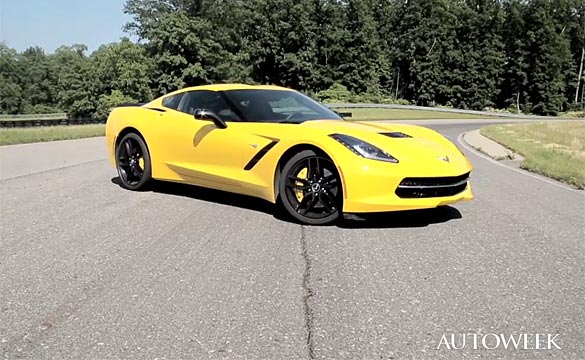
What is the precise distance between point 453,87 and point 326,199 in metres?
77.8

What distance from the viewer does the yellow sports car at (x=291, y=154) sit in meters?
5.18

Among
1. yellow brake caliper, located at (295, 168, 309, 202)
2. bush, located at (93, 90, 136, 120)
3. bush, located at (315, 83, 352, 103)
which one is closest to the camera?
yellow brake caliper, located at (295, 168, 309, 202)

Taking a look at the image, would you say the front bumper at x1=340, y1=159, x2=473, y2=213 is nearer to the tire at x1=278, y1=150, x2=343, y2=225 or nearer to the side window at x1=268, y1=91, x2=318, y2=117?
the tire at x1=278, y1=150, x2=343, y2=225

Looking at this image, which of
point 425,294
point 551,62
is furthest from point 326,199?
point 551,62

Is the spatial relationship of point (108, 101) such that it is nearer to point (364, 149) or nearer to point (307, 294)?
point (364, 149)

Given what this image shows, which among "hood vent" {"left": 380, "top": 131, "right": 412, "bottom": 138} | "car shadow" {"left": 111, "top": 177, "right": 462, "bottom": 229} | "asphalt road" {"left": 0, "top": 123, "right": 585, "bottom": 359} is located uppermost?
"hood vent" {"left": 380, "top": 131, "right": 412, "bottom": 138}

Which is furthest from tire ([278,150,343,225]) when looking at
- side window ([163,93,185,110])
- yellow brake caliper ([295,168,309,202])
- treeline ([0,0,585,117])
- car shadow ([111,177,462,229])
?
treeline ([0,0,585,117])

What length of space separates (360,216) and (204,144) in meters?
2.09

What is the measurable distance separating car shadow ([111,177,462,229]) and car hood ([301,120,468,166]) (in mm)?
637

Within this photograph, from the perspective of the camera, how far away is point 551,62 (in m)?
79.4

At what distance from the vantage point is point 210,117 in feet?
20.2

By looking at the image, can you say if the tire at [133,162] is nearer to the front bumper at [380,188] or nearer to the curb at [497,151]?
the front bumper at [380,188]

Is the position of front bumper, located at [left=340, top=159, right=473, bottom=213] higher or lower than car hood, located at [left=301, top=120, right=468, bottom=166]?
lower

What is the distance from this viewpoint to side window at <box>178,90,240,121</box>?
6352 millimetres
